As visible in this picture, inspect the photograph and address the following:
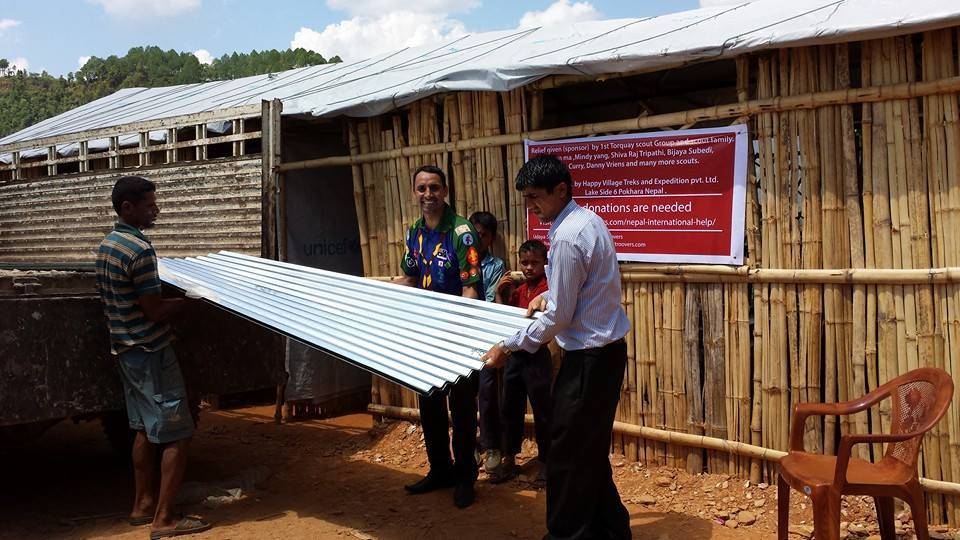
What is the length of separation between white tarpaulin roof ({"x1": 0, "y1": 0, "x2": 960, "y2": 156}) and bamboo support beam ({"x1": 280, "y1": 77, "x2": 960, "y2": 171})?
33cm

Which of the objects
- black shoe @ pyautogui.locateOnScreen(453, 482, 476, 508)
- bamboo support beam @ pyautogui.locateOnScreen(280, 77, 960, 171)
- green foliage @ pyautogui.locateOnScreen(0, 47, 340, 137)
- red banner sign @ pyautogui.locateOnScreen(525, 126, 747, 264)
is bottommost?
black shoe @ pyautogui.locateOnScreen(453, 482, 476, 508)

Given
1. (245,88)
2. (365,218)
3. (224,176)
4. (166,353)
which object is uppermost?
(245,88)

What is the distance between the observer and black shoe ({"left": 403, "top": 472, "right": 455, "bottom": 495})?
464cm

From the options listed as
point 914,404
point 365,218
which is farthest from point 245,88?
point 914,404

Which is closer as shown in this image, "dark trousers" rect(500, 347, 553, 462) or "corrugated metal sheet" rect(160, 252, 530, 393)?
"corrugated metal sheet" rect(160, 252, 530, 393)

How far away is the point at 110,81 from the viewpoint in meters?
45.9

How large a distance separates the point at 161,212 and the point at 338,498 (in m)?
3.37

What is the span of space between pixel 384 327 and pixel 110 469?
2.94 m

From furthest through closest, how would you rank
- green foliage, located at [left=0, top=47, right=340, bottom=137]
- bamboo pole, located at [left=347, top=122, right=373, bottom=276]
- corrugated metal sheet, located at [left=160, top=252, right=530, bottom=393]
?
1. green foliage, located at [left=0, top=47, right=340, bottom=137]
2. bamboo pole, located at [left=347, top=122, right=373, bottom=276]
3. corrugated metal sheet, located at [left=160, top=252, right=530, bottom=393]

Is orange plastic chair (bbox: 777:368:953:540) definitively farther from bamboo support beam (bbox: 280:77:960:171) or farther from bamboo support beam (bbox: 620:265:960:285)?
bamboo support beam (bbox: 280:77:960:171)

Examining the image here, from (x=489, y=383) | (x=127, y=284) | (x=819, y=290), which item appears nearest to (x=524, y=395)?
(x=489, y=383)

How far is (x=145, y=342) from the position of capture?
153 inches

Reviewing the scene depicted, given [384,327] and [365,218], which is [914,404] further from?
[365,218]

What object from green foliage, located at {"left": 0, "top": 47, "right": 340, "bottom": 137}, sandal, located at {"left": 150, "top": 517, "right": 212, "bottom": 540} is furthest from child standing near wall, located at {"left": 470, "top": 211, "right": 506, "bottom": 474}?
green foliage, located at {"left": 0, "top": 47, "right": 340, "bottom": 137}
